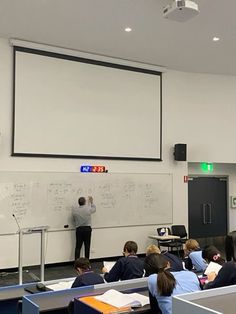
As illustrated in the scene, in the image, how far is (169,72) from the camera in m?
9.21

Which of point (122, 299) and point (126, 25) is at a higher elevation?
point (126, 25)

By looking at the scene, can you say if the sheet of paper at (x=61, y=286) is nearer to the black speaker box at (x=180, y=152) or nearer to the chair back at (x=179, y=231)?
the chair back at (x=179, y=231)

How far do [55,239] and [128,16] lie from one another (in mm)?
4231

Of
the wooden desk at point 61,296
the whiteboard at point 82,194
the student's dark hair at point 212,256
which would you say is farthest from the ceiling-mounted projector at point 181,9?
the whiteboard at point 82,194

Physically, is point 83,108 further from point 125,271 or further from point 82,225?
point 125,271

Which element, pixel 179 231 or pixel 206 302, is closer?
pixel 206 302

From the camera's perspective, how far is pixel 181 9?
5.11 m

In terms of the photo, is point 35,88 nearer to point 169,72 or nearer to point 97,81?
point 97,81

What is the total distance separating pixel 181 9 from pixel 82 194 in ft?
13.8

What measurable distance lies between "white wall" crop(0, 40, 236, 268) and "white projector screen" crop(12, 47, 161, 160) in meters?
0.23

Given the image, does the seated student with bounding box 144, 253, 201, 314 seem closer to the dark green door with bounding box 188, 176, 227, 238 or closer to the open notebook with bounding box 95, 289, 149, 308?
the open notebook with bounding box 95, 289, 149, 308

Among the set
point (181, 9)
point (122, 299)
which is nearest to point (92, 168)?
point (181, 9)

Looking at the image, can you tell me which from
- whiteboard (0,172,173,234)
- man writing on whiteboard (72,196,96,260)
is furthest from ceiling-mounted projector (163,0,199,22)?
man writing on whiteboard (72,196,96,260)

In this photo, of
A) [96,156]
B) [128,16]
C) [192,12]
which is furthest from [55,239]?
[192,12]
